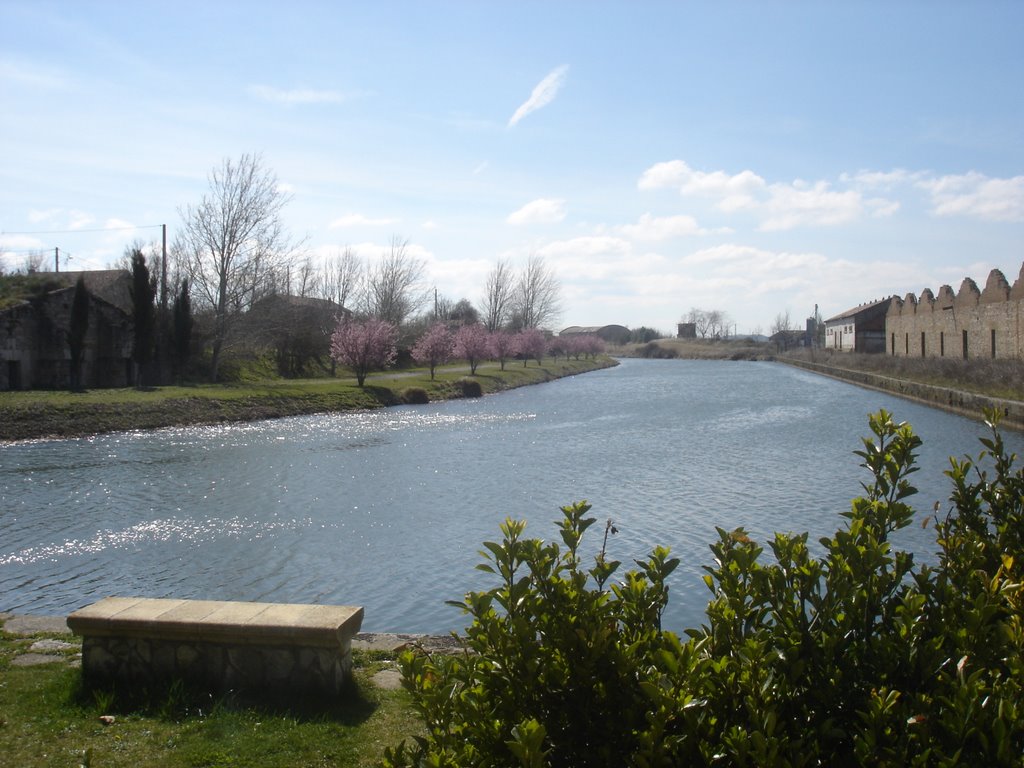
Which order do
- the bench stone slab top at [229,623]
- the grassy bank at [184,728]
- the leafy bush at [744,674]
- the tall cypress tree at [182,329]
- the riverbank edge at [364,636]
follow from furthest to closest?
the tall cypress tree at [182,329], the riverbank edge at [364,636], the bench stone slab top at [229,623], the grassy bank at [184,728], the leafy bush at [744,674]

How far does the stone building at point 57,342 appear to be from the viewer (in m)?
27.7

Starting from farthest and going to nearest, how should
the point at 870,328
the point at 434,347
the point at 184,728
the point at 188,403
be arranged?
the point at 870,328, the point at 434,347, the point at 188,403, the point at 184,728

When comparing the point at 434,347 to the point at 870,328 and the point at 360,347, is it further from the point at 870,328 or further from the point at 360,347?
the point at 870,328

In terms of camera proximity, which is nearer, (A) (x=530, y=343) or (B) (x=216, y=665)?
(B) (x=216, y=665)

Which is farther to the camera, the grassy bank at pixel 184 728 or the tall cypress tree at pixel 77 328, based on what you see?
the tall cypress tree at pixel 77 328

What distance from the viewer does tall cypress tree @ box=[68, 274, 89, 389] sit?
29359 millimetres

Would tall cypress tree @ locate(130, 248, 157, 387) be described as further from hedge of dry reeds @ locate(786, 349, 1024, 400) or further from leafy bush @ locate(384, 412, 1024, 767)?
leafy bush @ locate(384, 412, 1024, 767)

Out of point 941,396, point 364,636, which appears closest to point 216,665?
point 364,636

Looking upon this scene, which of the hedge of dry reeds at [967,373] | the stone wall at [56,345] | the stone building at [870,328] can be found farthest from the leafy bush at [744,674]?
the stone building at [870,328]

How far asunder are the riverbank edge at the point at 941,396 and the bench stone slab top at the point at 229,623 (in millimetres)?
17482

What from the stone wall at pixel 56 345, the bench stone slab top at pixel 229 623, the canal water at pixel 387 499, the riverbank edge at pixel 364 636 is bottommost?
the canal water at pixel 387 499

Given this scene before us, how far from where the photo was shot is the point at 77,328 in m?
29.4

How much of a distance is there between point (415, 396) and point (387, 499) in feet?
75.8

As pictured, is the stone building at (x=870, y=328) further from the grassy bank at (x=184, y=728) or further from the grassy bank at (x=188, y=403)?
the grassy bank at (x=184, y=728)
